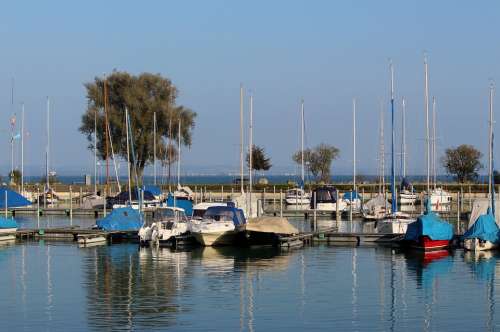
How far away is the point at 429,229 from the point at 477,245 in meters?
2.48

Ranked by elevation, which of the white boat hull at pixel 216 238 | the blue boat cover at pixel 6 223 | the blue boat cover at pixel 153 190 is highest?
the blue boat cover at pixel 153 190

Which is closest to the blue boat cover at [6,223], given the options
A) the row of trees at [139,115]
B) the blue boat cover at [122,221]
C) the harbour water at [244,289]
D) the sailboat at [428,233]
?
the harbour water at [244,289]

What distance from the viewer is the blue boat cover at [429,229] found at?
52.4m

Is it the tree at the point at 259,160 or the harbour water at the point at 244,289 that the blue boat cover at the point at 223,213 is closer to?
the harbour water at the point at 244,289

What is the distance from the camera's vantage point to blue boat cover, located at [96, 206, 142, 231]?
196ft

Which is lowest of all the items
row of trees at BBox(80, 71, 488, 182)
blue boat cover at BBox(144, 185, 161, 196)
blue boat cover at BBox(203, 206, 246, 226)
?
blue boat cover at BBox(203, 206, 246, 226)

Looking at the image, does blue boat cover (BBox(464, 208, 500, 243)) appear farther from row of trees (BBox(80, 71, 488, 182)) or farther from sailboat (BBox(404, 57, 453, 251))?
row of trees (BBox(80, 71, 488, 182))

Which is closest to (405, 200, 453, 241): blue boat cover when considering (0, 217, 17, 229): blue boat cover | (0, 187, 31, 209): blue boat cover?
(0, 217, 17, 229): blue boat cover

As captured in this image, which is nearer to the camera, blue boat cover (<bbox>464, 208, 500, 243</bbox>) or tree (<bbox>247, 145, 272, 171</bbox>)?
blue boat cover (<bbox>464, 208, 500, 243</bbox>)

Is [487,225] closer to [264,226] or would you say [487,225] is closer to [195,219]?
[264,226]

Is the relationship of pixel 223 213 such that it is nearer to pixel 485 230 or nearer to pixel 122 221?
pixel 122 221

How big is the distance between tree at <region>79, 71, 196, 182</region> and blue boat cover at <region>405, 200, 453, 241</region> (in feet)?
188

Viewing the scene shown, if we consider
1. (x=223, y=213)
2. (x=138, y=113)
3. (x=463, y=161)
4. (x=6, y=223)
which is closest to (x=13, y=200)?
(x=6, y=223)

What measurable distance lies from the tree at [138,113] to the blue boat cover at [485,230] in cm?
5913
